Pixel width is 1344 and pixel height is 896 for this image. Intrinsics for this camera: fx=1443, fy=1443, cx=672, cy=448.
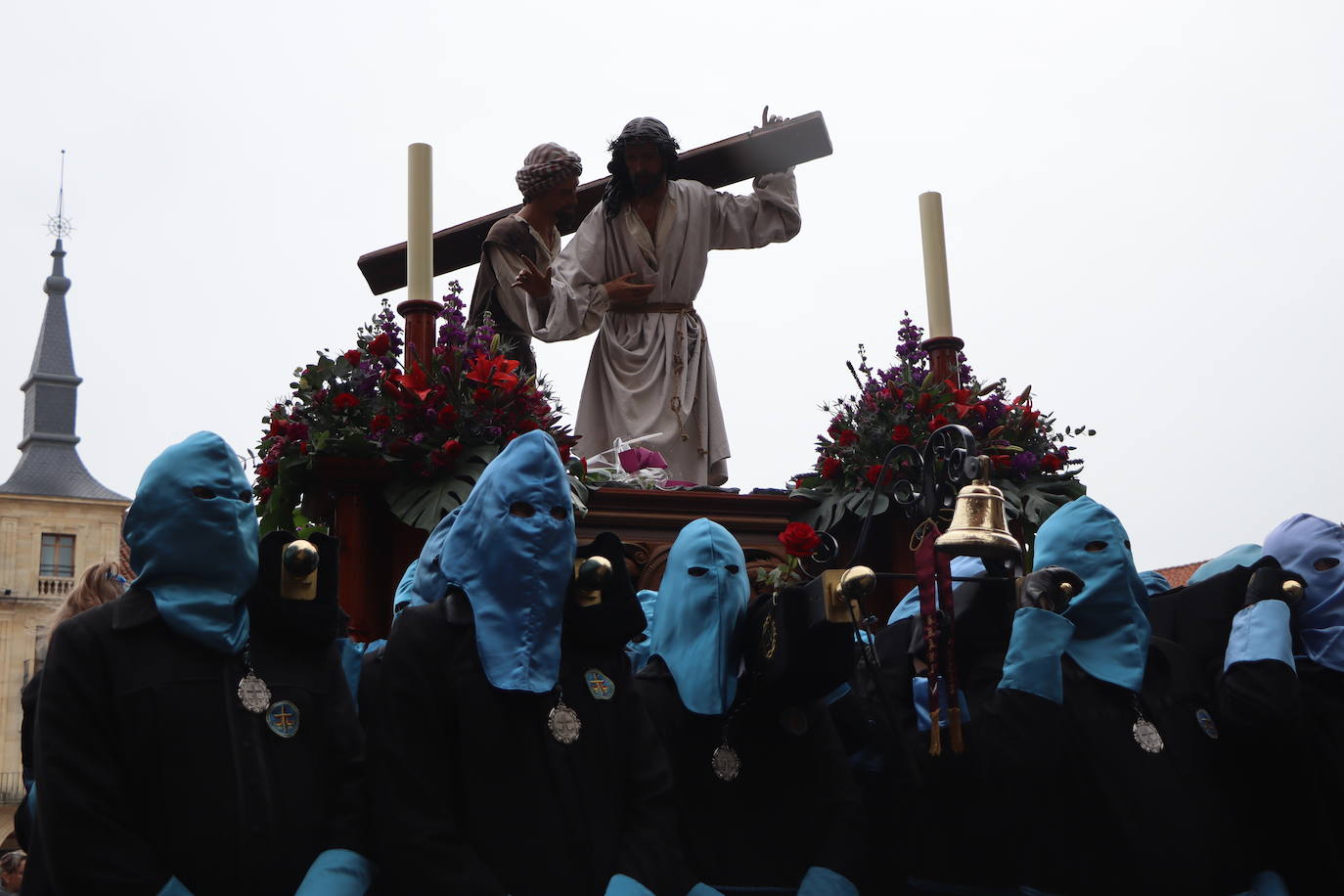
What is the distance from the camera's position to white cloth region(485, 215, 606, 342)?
20.5 feet

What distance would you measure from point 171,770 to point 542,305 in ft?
11.2

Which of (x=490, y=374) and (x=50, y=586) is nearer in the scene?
(x=490, y=374)

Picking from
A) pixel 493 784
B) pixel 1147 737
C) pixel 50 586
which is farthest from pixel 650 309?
pixel 50 586

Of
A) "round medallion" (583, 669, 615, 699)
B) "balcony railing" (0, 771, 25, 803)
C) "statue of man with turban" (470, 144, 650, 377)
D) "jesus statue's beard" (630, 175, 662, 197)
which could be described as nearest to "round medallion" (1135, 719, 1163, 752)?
"round medallion" (583, 669, 615, 699)

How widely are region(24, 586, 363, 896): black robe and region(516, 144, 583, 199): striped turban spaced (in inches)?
142

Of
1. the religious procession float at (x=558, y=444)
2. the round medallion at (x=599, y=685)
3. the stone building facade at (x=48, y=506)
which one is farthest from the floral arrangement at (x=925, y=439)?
the stone building facade at (x=48, y=506)

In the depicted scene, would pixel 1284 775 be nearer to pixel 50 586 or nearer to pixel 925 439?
pixel 925 439

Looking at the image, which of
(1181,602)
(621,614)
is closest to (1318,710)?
(1181,602)

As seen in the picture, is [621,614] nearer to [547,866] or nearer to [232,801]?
[547,866]

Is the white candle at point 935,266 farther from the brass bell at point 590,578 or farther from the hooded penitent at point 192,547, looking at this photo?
the hooded penitent at point 192,547

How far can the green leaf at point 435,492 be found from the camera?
4.91 metres

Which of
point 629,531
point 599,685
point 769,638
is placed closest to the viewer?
point 599,685

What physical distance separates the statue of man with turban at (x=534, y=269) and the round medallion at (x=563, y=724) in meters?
2.82

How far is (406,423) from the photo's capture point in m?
5.17
